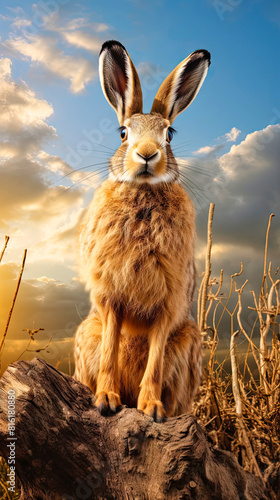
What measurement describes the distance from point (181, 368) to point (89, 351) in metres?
0.86

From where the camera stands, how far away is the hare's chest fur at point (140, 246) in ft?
11.6

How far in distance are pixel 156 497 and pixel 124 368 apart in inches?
45.7

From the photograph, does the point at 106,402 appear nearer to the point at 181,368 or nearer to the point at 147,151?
the point at 181,368

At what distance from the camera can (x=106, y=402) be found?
127 inches

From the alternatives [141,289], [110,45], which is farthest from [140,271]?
[110,45]

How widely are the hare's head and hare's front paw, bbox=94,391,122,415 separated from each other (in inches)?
70.2

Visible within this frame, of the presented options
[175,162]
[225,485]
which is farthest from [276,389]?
[175,162]

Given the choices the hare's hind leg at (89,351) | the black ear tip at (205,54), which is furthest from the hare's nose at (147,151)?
the hare's hind leg at (89,351)

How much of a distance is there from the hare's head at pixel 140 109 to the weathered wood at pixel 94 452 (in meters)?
1.82

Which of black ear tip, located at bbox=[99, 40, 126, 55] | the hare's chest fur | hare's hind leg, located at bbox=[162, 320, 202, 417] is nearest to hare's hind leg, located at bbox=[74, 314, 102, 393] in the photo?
the hare's chest fur

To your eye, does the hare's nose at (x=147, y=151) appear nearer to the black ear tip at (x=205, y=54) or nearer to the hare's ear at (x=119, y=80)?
the hare's ear at (x=119, y=80)

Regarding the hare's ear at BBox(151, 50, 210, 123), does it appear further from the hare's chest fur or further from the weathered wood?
the weathered wood

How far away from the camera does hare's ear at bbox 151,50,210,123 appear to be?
404cm

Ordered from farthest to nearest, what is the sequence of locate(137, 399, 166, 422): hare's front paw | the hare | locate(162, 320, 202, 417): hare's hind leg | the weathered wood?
locate(162, 320, 202, 417): hare's hind leg
the hare
locate(137, 399, 166, 422): hare's front paw
the weathered wood
